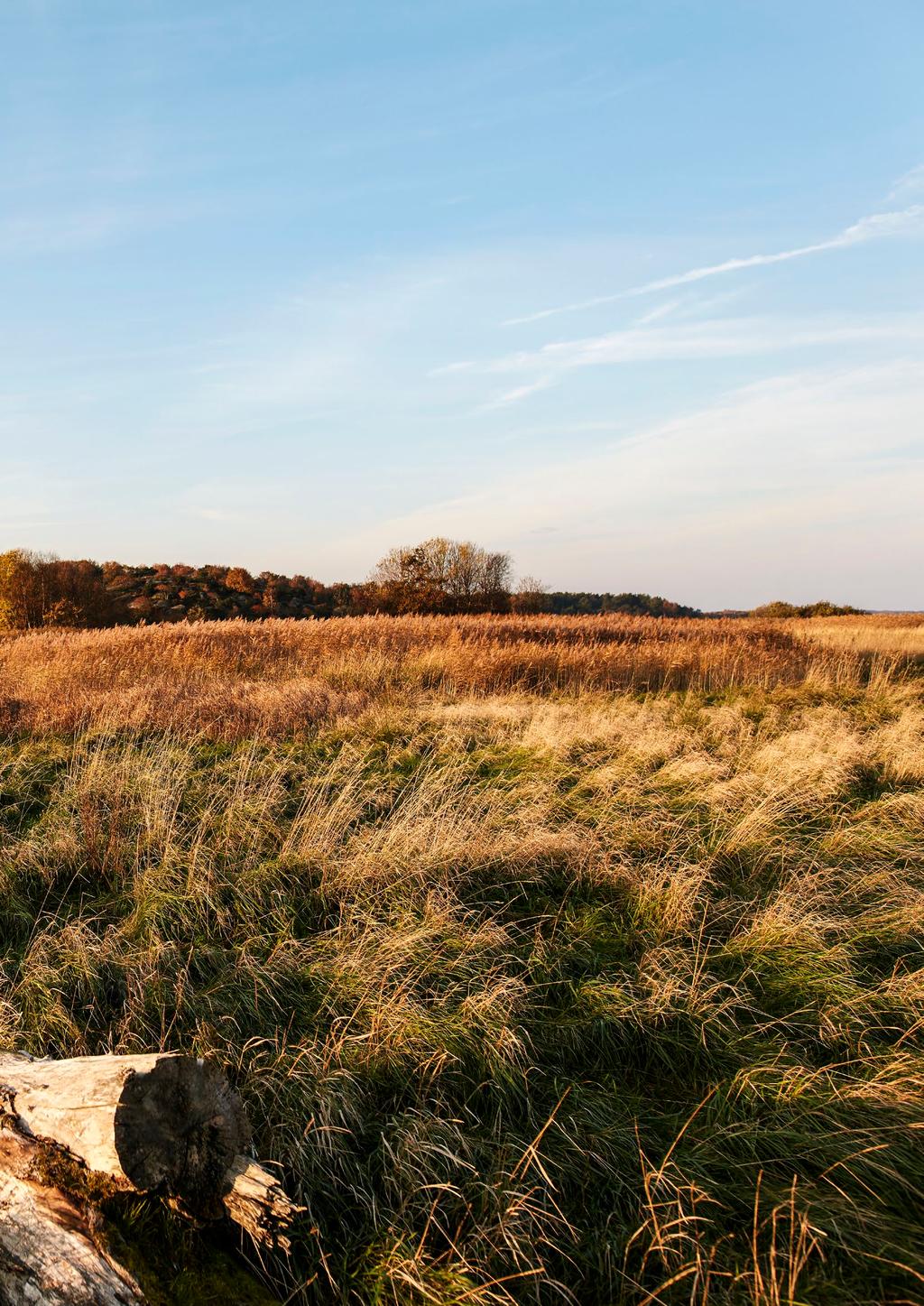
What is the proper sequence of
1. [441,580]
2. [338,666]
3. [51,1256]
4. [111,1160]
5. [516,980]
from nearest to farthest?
1. [51,1256]
2. [111,1160]
3. [516,980]
4. [338,666]
5. [441,580]

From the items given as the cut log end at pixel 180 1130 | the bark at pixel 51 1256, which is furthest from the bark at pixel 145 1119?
the bark at pixel 51 1256

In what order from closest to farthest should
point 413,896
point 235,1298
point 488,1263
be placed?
1. point 235,1298
2. point 488,1263
3. point 413,896

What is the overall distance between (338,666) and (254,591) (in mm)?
23104

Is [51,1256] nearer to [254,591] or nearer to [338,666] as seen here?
[338,666]

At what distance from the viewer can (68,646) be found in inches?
512

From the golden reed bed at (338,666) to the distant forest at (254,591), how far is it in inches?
502

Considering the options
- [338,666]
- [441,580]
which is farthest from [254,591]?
[338,666]

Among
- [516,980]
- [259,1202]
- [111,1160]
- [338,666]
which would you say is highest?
[338,666]

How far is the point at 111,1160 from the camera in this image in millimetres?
2004

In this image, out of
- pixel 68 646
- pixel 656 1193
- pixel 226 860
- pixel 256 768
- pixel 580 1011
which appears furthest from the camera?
pixel 68 646

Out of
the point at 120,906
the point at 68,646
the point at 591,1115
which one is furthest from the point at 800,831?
the point at 68,646

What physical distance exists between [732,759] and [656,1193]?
5.60 metres

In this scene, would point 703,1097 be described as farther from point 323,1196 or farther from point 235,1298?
point 235,1298

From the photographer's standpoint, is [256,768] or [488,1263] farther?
[256,768]
